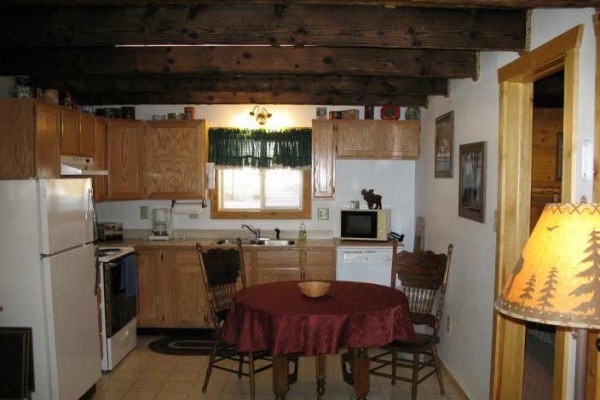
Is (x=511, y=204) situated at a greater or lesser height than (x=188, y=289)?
greater

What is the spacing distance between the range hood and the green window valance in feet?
4.18

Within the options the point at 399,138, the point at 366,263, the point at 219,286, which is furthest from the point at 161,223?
the point at 399,138

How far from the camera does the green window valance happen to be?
17.1 feet

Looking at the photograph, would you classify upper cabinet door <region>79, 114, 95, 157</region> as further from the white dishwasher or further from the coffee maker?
the white dishwasher

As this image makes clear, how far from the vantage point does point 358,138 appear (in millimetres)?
5023

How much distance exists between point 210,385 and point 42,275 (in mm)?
1504

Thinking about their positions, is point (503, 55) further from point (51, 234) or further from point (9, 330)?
point (9, 330)

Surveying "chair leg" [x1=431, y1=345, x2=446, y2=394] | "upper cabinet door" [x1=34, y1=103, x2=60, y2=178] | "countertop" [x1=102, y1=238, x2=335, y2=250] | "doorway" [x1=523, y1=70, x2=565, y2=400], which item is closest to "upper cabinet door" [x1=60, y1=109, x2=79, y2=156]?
"upper cabinet door" [x1=34, y1=103, x2=60, y2=178]

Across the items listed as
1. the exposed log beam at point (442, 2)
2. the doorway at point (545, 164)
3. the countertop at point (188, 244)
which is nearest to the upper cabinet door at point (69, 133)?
the countertop at point (188, 244)

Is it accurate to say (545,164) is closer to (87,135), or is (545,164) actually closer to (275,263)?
(275,263)

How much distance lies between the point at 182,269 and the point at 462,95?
118 inches

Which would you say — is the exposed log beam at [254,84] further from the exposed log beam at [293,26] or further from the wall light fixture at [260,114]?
the exposed log beam at [293,26]

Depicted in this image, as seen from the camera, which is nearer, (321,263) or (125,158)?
(321,263)

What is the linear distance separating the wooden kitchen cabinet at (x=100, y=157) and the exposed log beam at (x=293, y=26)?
192cm
